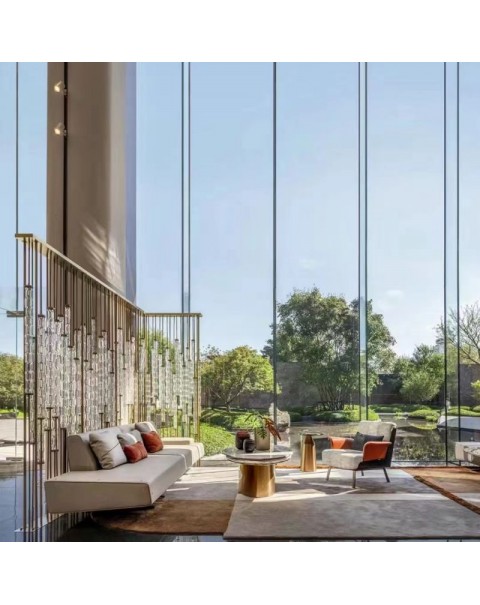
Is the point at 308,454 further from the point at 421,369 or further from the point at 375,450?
the point at 421,369

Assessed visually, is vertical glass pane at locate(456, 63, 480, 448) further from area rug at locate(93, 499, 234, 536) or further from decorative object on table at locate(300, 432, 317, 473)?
area rug at locate(93, 499, 234, 536)

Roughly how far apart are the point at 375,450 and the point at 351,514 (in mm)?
1720

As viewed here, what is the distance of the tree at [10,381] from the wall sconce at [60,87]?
364 centimetres

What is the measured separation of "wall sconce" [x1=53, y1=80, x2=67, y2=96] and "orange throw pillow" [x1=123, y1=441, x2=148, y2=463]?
4.77 meters

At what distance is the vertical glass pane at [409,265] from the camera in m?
8.72

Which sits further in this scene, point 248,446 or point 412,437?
point 412,437

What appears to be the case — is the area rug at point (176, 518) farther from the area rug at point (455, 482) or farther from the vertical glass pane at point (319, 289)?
the vertical glass pane at point (319, 289)

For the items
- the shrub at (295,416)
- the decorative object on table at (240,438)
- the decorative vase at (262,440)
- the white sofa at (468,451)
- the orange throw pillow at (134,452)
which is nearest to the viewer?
the orange throw pillow at (134,452)

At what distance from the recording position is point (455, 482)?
24.0ft

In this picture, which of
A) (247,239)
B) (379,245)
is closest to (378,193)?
(379,245)

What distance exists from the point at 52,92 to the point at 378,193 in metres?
4.91

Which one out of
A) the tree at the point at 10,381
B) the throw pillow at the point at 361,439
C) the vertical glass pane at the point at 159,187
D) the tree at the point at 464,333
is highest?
the vertical glass pane at the point at 159,187

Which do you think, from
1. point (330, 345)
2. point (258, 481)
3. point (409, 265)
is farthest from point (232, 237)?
point (258, 481)

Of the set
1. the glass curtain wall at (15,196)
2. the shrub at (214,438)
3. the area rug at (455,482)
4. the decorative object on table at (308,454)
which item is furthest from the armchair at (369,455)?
the glass curtain wall at (15,196)
